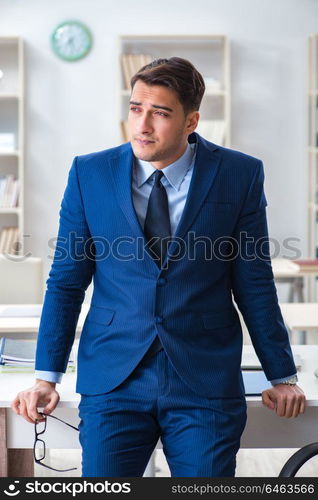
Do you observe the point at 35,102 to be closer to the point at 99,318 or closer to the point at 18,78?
the point at 18,78

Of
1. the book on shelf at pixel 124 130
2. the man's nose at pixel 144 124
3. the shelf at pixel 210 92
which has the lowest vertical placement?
the man's nose at pixel 144 124

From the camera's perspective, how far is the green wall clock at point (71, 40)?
5.86 metres

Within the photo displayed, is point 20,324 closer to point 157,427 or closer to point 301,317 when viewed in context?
point 301,317

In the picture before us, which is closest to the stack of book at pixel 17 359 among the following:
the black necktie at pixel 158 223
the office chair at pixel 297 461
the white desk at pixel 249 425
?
the white desk at pixel 249 425

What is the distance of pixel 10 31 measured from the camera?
19.2ft

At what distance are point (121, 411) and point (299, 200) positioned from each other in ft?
15.3

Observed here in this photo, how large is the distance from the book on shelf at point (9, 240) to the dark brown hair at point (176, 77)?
428cm

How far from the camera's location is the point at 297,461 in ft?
5.50

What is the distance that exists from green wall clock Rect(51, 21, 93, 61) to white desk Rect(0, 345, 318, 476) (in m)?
4.20

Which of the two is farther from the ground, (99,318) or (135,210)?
(135,210)

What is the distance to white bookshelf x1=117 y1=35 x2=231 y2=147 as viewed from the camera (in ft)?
18.9

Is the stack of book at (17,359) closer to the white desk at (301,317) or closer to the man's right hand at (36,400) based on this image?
the man's right hand at (36,400)

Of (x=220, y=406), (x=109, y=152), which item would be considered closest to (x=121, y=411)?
(x=220, y=406)

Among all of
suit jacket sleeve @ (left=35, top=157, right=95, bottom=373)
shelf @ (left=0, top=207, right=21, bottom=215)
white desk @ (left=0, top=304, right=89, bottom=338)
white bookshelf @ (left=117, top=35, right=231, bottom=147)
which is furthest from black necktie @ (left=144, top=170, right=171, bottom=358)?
shelf @ (left=0, top=207, right=21, bottom=215)
